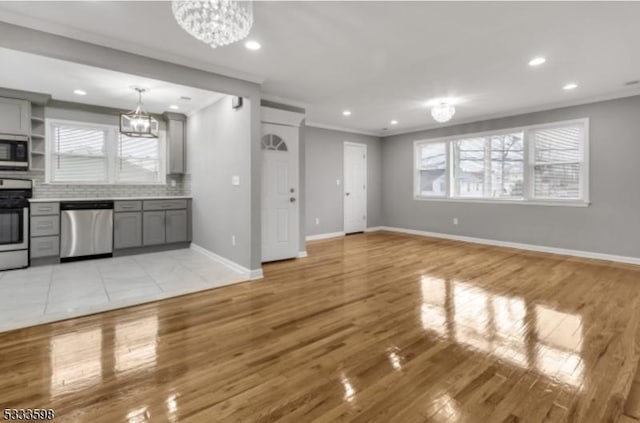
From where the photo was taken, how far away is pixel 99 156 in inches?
211

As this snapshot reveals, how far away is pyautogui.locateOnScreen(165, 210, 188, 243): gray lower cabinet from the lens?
5482 mm

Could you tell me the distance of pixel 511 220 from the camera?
19.2 ft

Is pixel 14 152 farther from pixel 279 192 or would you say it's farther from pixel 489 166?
pixel 489 166

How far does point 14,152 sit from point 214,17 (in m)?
4.46

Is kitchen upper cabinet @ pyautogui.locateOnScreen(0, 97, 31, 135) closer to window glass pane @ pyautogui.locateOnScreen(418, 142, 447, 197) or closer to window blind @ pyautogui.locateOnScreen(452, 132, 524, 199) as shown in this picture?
window glass pane @ pyautogui.locateOnScreen(418, 142, 447, 197)

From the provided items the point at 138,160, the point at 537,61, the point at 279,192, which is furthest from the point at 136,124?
the point at 537,61

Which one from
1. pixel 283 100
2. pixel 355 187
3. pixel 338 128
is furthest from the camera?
pixel 355 187

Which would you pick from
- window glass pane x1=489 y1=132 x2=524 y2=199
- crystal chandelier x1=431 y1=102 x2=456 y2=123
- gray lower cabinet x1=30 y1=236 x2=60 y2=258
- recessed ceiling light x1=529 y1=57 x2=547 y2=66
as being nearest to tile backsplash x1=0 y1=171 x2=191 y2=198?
gray lower cabinet x1=30 y1=236 x2=60 y2=258

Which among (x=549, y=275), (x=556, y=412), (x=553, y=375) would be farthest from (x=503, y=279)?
(x=556, y=412)

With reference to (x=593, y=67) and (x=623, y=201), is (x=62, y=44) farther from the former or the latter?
(x=623, y=201)

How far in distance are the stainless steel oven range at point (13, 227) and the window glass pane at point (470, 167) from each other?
295 inches

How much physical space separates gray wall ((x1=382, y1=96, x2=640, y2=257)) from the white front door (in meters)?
3.70

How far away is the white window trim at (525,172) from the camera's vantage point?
5.02 metres

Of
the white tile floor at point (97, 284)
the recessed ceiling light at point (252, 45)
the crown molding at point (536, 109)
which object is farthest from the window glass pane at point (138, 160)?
the crown molding at point (536, 109)
